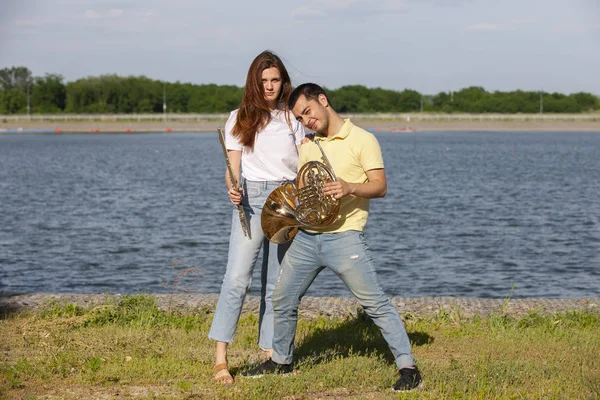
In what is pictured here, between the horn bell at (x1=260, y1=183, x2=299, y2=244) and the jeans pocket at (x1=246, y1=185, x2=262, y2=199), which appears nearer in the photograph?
the horn bell at (x1=260, y1=183, x2=299, y2=244)

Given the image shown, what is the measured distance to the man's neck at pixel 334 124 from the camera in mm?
5660

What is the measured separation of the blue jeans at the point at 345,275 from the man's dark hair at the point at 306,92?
0.91 meters

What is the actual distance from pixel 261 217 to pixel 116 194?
2705 centimetres

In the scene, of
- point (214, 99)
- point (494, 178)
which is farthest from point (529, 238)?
point (214, 99)

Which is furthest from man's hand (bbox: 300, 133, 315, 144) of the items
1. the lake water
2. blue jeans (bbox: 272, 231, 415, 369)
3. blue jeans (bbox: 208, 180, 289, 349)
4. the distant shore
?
the distant shore

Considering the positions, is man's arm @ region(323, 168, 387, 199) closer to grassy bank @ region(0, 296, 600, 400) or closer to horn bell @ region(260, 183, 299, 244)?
horn bell @ region(260, 183, 299, 244)

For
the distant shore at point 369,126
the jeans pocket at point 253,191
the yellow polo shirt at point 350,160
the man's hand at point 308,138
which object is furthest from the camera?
the distant shore at point 369,126

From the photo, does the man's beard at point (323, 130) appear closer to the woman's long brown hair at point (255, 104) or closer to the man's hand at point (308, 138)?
the man's hand at point (308, 138)

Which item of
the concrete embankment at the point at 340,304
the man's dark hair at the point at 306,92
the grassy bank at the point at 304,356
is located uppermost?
the man's dark hair at the point at 306,92

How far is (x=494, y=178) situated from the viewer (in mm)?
40844

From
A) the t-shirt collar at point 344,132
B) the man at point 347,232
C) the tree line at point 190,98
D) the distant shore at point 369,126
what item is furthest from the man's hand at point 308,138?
the tree line at point 190,98

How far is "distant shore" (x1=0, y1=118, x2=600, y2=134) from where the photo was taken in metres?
125

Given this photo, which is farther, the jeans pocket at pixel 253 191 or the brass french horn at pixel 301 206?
the jeans pocket at pixel 253 191

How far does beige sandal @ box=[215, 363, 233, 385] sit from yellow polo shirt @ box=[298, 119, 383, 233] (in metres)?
1.20
